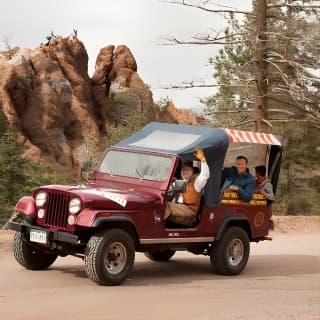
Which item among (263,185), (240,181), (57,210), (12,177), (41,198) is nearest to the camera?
(57,210)

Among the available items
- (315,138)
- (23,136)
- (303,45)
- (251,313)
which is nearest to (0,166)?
(303,45)

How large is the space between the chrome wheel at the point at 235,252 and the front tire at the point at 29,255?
8.63 ft

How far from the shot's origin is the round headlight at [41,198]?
9456 millimetres

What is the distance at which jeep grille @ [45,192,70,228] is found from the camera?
361 inches

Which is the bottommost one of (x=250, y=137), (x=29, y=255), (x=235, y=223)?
(x=29, y=255)

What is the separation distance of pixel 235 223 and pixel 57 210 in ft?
9.79

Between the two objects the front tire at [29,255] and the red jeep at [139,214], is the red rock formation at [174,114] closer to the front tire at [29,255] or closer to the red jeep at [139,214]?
the red jeep at [139,214]

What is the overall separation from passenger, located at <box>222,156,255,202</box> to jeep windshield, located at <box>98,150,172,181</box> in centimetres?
116

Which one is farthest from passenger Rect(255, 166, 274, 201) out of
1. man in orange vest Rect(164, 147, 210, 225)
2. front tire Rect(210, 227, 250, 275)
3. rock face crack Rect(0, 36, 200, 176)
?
rock face crack Rect(0, 36, 200, 176)

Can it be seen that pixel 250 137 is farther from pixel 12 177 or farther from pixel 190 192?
pixel 12 177

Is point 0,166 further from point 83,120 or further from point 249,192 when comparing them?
point 83,120

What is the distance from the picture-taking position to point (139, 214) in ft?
30.7

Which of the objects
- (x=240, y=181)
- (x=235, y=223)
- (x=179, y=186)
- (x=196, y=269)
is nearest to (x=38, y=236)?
(x=179, y=186)

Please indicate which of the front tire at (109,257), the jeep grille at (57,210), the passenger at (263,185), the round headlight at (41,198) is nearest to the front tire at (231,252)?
the passenger at (263,185)
